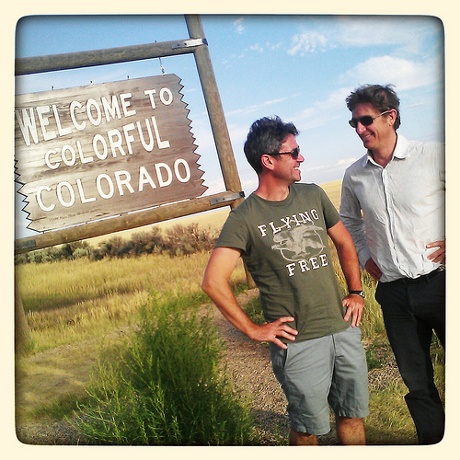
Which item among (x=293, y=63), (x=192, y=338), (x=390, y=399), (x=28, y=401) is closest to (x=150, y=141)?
(x=293, y=63)

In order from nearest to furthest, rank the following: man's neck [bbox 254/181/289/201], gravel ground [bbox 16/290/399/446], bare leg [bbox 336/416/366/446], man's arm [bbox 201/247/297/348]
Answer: man's arm [bbox 201/247/297/348]
man's neck [bbox 254/181/289/201]
bare leg [bbox 336/416/366/446]
gravel ground [bbox 16/290/399/446]

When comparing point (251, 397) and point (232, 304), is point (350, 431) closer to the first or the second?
point (251, 397)

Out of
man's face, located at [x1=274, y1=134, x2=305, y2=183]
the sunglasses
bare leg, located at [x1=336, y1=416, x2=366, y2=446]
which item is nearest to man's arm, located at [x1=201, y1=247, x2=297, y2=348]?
man's face, located at [x1=274, y1=134, x2=305, y2=183]

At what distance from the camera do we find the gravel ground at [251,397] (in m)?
3.05

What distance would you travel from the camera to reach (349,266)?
9.84 feet

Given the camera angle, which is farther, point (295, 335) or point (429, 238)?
point (429, 238)

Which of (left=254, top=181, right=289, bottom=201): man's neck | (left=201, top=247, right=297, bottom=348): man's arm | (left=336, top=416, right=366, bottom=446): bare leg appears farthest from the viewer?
(left=336, top=416, right=366, bottom=446): bare leg

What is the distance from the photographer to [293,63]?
3.14 meters

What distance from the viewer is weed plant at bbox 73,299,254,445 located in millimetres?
2961

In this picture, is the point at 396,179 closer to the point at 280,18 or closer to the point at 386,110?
the point at 386,110

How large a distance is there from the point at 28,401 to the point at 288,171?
1776 mm

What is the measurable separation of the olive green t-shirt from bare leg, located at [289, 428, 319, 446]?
0.54m

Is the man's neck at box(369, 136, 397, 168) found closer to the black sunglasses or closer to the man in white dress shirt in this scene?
the man in white dress shirt

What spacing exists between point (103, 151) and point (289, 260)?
1.15 metres
